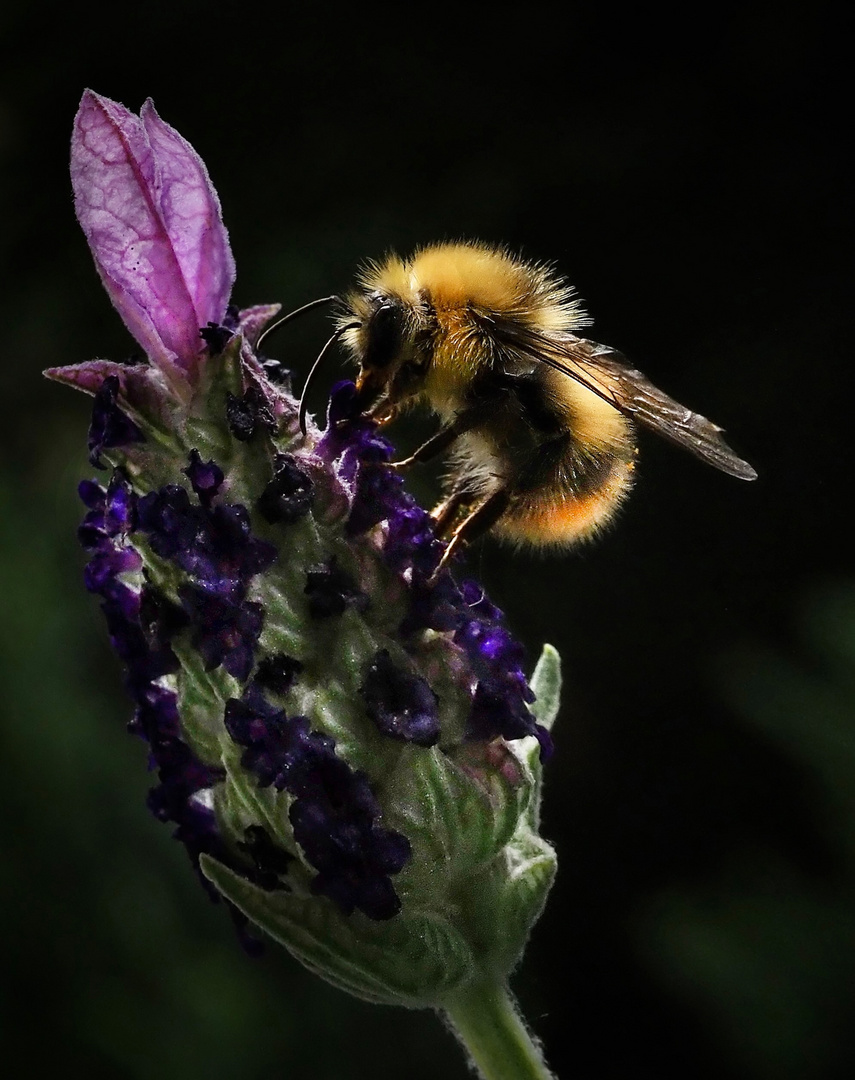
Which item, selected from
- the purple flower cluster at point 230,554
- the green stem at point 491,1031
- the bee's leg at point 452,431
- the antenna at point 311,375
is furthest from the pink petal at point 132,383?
the green stem at point 491,1031

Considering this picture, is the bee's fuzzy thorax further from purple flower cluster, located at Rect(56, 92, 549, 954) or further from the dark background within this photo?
the dark background

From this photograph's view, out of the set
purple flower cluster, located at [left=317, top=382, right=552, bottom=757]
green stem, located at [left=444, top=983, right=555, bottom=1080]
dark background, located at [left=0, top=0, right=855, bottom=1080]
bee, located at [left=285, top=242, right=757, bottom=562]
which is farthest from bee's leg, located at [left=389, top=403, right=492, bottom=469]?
dark background, located at [left=0, top=0, right=855, bottom=1080]

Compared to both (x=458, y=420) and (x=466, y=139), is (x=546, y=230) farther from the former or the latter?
(x=458, y=420)

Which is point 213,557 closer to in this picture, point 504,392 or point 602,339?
point 504,392

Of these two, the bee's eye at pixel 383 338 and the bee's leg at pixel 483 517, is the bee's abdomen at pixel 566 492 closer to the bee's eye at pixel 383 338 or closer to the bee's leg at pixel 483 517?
the bee's leg at pixel 483 517

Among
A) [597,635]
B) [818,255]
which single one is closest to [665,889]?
[597,635]

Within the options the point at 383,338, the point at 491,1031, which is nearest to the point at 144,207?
the point at 383,338
